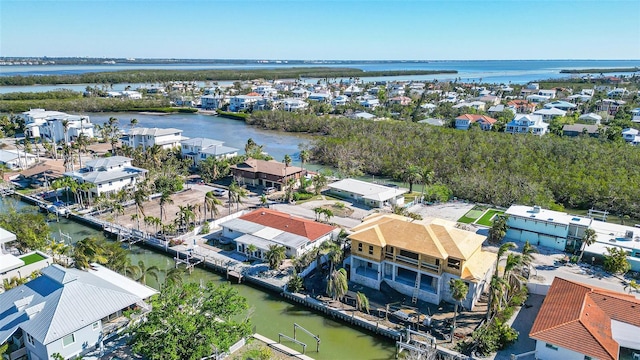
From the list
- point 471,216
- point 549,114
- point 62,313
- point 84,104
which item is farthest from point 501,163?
point 84,104

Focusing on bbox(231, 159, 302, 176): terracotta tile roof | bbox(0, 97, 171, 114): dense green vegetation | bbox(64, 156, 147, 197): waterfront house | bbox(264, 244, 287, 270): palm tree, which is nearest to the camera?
bbox(264, 244, 287, 270): palm tree

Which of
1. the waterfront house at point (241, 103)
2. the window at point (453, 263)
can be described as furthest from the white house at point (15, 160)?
the waterfront house at point (241, 103)

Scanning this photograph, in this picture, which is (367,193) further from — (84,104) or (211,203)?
(84,104)

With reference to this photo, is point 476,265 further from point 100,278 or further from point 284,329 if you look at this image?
point 100,278

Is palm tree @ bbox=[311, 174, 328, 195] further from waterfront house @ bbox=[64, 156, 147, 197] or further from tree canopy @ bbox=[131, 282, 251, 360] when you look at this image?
tree canopy @ bbox=[131, 282, 251, 360]

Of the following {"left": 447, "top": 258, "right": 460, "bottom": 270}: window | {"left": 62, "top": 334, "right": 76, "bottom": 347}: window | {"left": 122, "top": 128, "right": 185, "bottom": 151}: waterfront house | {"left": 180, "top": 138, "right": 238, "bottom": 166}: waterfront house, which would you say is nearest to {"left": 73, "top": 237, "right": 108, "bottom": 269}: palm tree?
{"left": 62, "top": 334, "right": 76, "bottom": 347}: window
